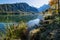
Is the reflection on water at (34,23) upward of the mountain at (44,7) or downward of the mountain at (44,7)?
downward

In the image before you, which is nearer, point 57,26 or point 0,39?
point 57,26

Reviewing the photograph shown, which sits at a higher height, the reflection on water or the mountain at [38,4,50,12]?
the mountain at [38,4,50,12]

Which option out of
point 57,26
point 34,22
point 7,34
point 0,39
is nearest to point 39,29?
point 34,22

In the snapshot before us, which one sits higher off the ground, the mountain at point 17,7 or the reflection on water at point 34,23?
the mountain at point 17,7

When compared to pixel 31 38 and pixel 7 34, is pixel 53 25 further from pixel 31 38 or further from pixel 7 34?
pixel 7 34

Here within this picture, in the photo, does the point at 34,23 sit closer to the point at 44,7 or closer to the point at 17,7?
the point at 44,7

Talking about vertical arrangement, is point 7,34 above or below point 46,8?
below

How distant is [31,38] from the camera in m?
3.30

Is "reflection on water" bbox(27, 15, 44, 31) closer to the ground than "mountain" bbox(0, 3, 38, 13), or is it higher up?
closer to the ground

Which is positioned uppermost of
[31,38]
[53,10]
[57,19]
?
[53,10]

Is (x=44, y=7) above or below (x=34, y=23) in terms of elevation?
above

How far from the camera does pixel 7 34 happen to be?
326cm

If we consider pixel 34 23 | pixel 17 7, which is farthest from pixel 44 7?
pixel 17 7

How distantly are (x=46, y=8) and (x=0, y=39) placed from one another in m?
1.42
